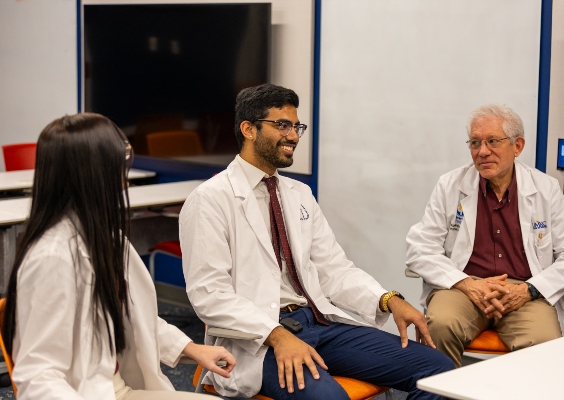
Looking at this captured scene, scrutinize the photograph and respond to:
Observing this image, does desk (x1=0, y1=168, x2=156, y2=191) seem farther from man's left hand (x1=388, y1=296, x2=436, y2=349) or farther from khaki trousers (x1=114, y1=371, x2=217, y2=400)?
khaki trousers (x1=114, y1=371, x2=217, y2=400)

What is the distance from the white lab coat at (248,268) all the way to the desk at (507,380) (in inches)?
29.6

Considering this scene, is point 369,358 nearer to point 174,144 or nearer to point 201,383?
point 201,383

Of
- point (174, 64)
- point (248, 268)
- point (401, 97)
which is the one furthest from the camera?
point (174, 64)

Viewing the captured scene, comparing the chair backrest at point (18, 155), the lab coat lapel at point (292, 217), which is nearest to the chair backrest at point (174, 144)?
the chair backrest at point (18, 155)

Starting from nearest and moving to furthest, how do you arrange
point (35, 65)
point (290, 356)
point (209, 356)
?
point (209, 356) → point (290, 356) → point (35, 65)

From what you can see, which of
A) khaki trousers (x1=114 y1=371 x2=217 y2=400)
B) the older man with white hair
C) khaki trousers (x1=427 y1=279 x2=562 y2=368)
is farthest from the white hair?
khaki trousers (x1=114 y1=371 x2=217 y2=400)

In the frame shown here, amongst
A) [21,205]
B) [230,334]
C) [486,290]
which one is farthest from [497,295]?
[21,205]

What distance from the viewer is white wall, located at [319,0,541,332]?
145 inches

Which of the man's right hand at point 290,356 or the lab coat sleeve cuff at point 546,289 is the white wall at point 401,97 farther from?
the man's right hand at point 290,356

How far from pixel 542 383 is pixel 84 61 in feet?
15.0

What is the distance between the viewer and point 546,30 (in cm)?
355

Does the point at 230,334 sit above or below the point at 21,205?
below

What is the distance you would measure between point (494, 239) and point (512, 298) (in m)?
0.28

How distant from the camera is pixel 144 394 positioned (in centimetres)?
196
